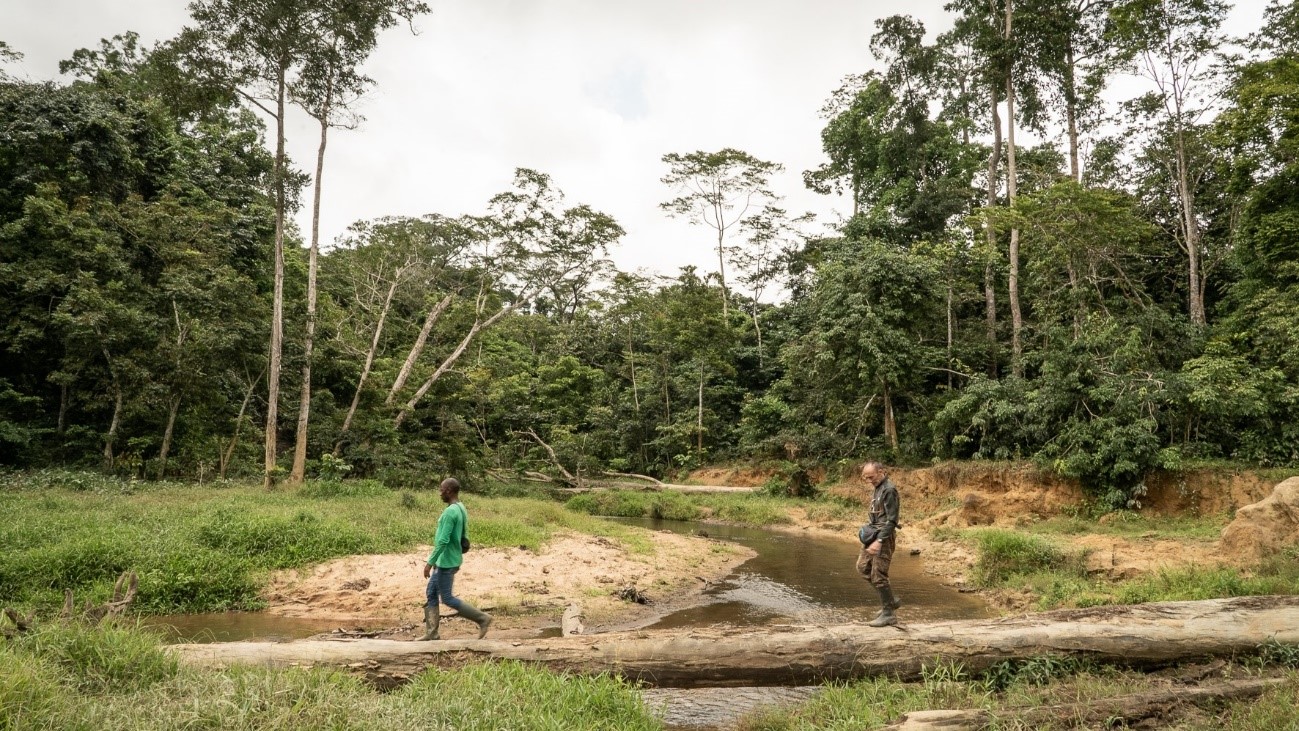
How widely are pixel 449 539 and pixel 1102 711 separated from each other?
6559 millimetres

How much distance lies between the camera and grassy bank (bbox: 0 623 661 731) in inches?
157

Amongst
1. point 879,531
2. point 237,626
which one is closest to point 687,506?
point 879,531

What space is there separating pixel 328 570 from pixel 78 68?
31.7 metres

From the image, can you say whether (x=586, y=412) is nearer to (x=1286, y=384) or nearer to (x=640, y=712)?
(x=1286, y=384)

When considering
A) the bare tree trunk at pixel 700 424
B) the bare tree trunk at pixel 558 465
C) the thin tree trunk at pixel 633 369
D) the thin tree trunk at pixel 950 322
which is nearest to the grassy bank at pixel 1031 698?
the thin tree trunk at pixel 950 322

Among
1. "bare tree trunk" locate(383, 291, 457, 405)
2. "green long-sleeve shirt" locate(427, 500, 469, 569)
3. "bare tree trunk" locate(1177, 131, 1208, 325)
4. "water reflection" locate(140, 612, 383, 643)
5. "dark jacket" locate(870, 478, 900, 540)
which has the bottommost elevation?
"water reflection" locate(140, 612, 383, 643)

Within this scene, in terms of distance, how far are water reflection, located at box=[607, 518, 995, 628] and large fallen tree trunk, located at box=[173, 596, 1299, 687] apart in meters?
1.48

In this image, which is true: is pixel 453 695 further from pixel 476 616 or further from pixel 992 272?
pixel 992 272

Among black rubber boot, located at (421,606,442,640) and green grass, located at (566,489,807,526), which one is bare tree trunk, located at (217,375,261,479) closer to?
green grass, located at (566,489,807,526)

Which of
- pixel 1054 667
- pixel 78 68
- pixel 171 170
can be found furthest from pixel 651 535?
pixel 78 68

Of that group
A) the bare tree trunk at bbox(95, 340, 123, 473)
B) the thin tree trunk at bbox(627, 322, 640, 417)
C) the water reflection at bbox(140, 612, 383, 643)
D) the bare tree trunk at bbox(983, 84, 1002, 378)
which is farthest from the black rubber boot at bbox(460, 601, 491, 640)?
the thin tree trunk at bbox(627, 322, 640, 417)

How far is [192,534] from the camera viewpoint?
11125 millimetres

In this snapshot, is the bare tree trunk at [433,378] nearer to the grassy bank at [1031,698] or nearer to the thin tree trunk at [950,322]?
the thin tree trunk at [950,322]

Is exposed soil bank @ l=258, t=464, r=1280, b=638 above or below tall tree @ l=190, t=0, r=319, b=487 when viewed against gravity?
below
